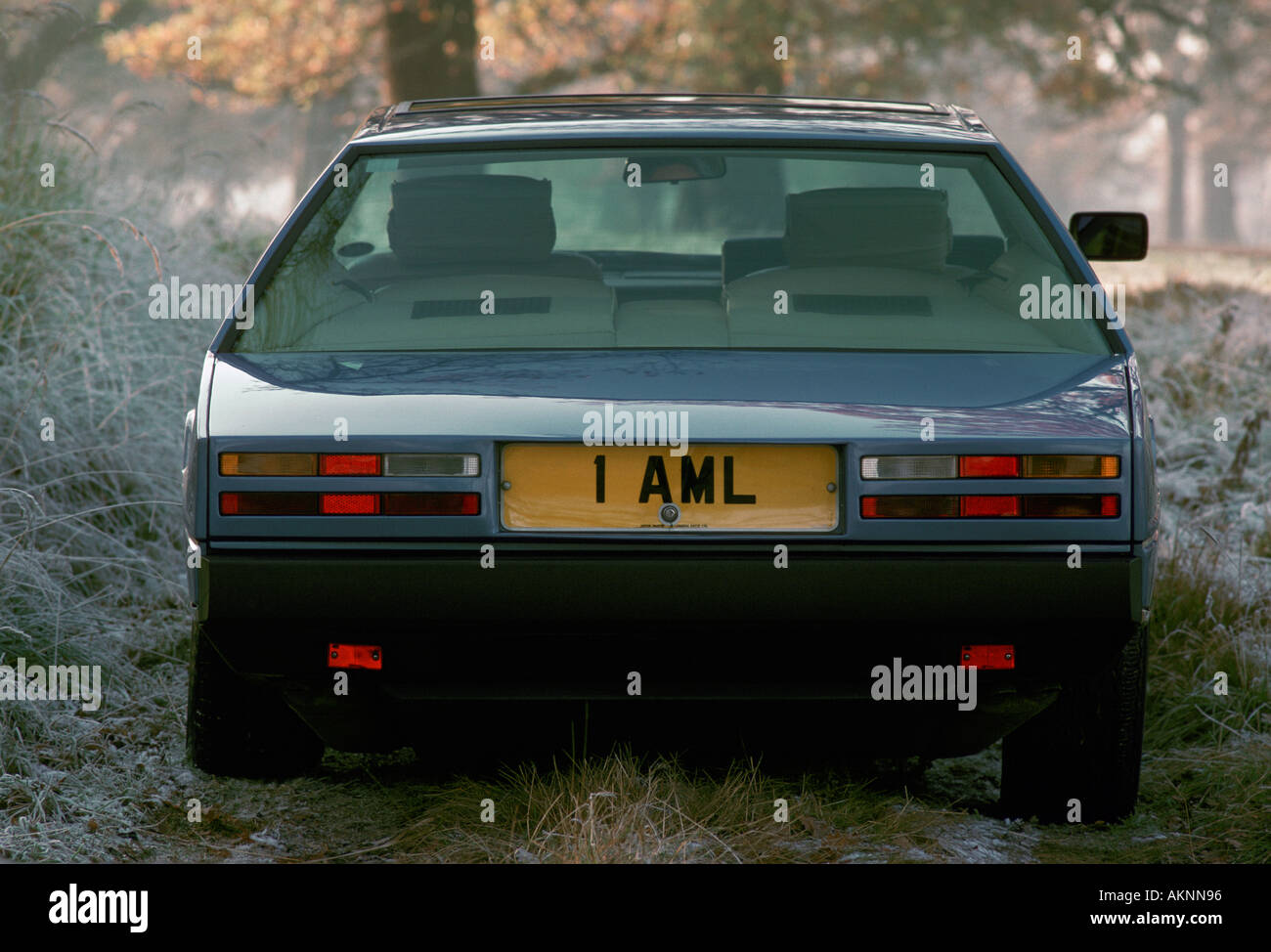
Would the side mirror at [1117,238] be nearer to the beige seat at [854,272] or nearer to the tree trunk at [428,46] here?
the beige seat at [854,272]

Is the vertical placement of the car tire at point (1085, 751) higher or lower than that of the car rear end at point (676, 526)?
lower

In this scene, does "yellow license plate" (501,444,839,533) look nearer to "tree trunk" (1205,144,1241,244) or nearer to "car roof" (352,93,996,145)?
"car roof" (352,93,996,145)

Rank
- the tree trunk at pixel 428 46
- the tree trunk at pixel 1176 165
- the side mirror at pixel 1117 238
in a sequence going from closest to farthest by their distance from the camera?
the side mirror at pixel 1117 238, the tree trunk at pixel 428 46, the tree trunk at pixel 1176 165

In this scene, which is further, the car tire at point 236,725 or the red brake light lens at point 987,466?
the car tire at point 236,725

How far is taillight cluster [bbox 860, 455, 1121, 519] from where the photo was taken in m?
2.55

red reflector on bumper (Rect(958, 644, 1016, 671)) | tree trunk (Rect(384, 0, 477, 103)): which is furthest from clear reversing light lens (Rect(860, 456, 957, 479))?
tree trunk (Rect(384, 0, 477, 103))

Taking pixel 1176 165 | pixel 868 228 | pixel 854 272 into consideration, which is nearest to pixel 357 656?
pixel 854 272

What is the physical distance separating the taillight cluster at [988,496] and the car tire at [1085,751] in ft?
1.45

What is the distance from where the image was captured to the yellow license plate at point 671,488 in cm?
256

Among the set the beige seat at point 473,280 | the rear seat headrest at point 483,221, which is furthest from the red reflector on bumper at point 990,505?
the rear seat headrest at point 483,221

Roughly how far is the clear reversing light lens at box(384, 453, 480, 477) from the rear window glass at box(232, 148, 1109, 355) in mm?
371

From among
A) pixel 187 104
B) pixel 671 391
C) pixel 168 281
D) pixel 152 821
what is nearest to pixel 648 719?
pixel 671 391

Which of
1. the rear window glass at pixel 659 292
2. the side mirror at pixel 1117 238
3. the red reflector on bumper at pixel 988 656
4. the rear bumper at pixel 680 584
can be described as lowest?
the red reflector on bumper at pixel 988 656

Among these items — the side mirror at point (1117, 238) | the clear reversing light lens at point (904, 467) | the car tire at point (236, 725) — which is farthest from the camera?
the side mirror at point (1117, 238)
